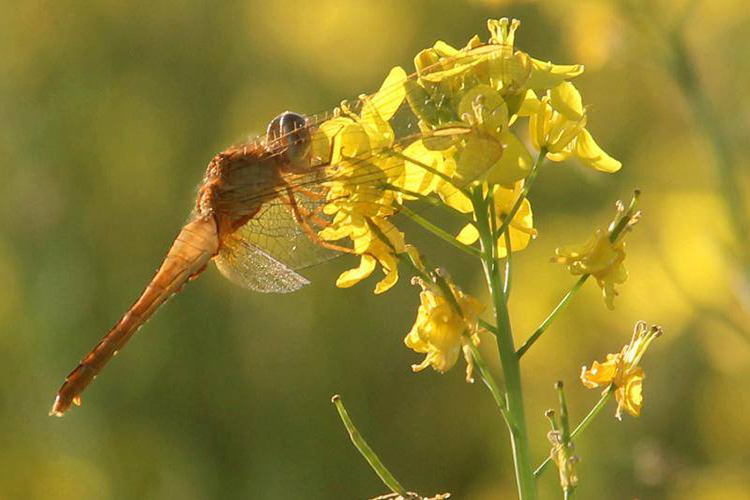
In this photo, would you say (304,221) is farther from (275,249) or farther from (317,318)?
(317,318)

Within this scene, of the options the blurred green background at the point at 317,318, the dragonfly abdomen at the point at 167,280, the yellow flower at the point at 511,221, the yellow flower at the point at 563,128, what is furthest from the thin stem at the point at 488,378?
the blurred green background at the point at 317,318


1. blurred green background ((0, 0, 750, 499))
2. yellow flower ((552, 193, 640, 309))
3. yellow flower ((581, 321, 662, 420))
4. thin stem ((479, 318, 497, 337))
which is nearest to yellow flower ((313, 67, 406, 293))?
thin stem ((479, 318, 497, 337))

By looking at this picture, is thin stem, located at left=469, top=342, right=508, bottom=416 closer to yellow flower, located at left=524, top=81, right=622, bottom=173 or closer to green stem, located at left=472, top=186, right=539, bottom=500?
green stem, located at left=472, top=186, right=539, bottom=500

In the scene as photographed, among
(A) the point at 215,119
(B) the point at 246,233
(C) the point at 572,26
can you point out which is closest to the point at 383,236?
(B) the point at 246,233

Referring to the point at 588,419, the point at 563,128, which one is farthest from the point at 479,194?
the point at 588,419

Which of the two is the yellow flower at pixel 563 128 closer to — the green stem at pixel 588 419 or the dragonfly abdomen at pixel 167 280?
the green stem at pixel 588 419

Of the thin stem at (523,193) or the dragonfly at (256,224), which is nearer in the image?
the thin stem at (523,193)
